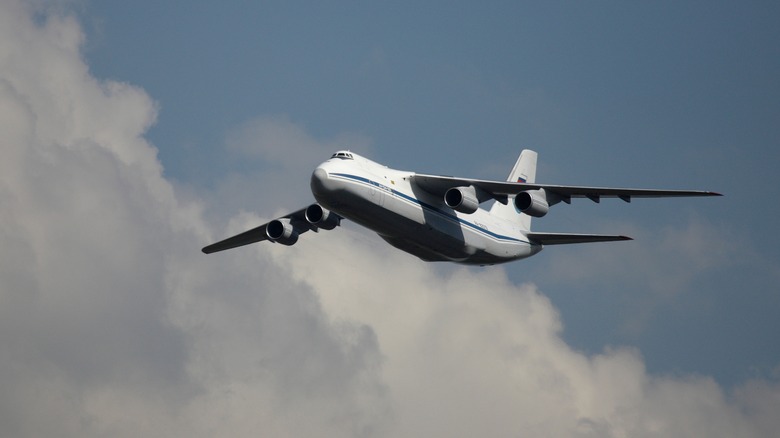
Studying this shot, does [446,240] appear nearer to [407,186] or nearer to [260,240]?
[407,186]

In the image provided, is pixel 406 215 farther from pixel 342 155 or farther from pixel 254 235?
pixel 254 235

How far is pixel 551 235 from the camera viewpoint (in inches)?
1628

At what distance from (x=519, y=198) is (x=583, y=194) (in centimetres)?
209

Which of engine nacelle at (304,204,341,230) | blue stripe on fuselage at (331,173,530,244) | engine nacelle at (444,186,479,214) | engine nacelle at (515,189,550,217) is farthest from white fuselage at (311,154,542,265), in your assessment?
engine nacelle at (304,204,341,230)

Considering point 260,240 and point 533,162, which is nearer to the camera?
point 260,240

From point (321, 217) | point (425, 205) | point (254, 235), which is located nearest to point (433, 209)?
point (425, 205)

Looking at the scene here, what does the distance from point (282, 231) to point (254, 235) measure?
220 centimetres

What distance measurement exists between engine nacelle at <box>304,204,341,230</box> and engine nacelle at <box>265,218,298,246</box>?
2.60ft

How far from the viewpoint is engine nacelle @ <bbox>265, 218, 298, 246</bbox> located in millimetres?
41656

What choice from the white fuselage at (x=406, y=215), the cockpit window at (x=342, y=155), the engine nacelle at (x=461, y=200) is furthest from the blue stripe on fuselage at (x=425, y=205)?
the cockpit window at (x=342, y=155)

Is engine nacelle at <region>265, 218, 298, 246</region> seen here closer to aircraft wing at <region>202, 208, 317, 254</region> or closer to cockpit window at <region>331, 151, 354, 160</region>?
aircraft wing at <region>202, 208, 317, 254</region>

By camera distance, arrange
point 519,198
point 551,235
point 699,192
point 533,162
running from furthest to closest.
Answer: point 533,162
point 551,235
point 519,198
point 699,192

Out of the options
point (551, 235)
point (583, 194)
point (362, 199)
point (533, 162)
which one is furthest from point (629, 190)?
point (533, 162)

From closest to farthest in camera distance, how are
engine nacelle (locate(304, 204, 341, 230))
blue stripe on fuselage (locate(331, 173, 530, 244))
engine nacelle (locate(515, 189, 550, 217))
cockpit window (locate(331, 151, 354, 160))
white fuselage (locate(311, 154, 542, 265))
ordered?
white fuselage (locate(311, 154, 542, 265)) < blue stripe on fuselage (locate(331, 173, 530, 244)) < cockpit window (locate(331, 151, 354, 160)) < engine nacelle (locate(515, 189, 550, 217)) < engine nacelle (locate(304, 204, 341, 230))
